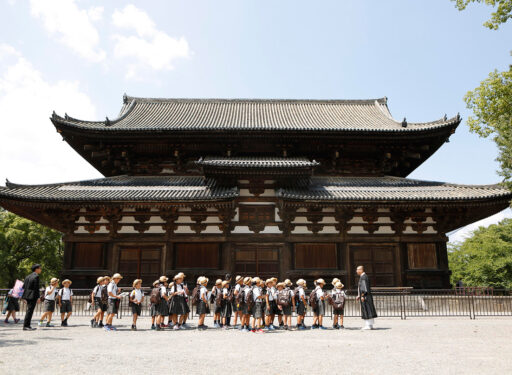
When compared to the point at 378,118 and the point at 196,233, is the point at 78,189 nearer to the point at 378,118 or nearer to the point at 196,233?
the point at 196,233

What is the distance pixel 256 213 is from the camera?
57.8 ft

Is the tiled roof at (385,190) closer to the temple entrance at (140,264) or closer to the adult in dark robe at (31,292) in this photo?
the temple entrance at (140,264)

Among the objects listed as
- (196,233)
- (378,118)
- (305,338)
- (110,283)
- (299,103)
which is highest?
(299,103)

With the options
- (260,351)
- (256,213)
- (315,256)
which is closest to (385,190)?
(315,256)

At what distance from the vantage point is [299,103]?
26.8m

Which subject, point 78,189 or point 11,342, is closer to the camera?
point 11,342

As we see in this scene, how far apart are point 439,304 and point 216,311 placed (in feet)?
32.6

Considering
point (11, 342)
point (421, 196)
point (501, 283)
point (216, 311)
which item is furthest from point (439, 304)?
point (501, 283)

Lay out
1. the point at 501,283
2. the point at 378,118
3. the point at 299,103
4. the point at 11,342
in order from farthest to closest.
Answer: the point at 501,283
the point at 299,103
the point at 378,118
the point at 11,342

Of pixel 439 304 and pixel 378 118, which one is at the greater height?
pixel 378 118

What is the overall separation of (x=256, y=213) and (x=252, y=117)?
8463 millimetres

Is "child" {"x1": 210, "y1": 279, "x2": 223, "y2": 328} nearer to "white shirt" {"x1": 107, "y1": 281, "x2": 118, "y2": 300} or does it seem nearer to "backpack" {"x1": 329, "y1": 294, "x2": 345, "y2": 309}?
"white shirt" {"x1": 107, "y1": 281, "x2": 118, "y2": 300}

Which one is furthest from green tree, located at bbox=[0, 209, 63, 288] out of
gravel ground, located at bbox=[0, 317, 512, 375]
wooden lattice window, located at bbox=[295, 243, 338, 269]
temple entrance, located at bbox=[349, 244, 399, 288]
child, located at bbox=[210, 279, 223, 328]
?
temple entrance, located at bbox=[349, 244, 399, 288]

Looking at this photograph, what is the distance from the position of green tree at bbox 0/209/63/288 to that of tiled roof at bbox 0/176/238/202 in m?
24.5
